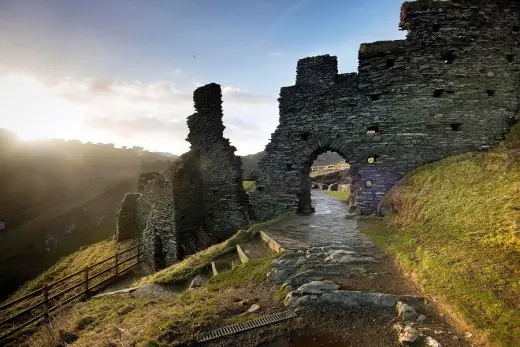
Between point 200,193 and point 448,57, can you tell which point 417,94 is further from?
point 200,193

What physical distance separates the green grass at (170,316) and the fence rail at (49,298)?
11.1 feet

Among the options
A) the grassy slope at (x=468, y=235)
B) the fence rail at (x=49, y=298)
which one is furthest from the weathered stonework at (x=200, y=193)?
the grassy slope at (x=468, y=235)

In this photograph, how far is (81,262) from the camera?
20.2 meters

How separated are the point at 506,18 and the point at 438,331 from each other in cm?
1310

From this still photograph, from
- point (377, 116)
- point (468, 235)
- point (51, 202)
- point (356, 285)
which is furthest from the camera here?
point (51, 202)

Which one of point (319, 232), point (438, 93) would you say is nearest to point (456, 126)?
point (438, 93)

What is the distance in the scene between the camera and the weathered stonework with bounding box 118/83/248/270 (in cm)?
1526

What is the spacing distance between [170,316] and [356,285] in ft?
11.8

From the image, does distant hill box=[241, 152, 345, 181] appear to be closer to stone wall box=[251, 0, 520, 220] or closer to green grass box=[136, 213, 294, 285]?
stone wall box=[251, 0, 520, 220]

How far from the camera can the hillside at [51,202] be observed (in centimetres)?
2695

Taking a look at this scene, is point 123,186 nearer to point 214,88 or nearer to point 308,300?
point 214,88

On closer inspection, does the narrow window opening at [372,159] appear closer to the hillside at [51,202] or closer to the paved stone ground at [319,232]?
the paved stone ground at [319,232]

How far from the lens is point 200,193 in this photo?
16.3 metres

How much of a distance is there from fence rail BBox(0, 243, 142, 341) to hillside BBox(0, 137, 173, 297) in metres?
11.1
